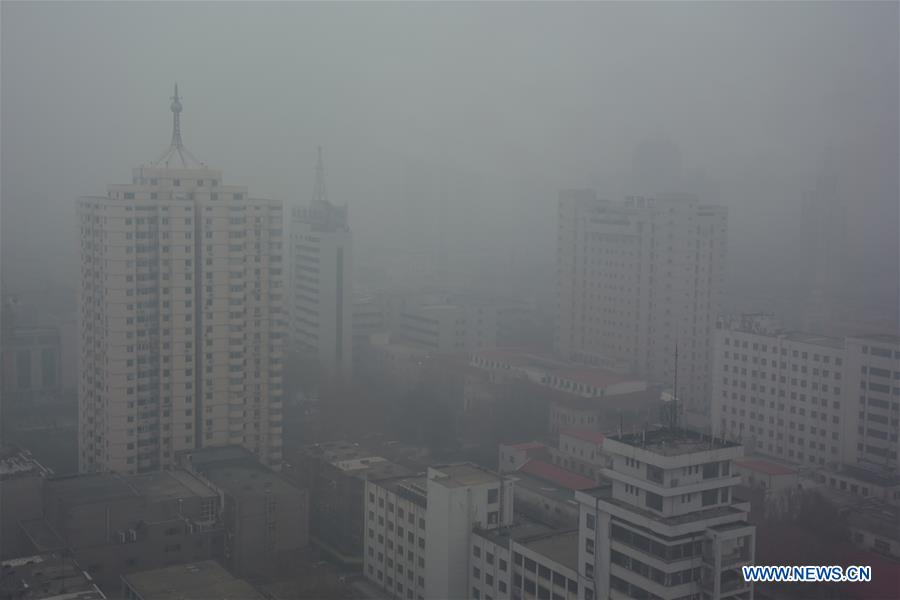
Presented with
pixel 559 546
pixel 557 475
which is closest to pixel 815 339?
pixel 557 475

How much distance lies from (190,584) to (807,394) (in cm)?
551

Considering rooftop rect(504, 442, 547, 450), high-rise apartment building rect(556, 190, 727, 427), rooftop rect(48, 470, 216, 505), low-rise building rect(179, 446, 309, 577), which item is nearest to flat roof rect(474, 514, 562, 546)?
low-rise building rect(179, 446, 309, 577)

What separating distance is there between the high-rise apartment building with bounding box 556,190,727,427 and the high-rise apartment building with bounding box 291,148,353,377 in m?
2.86

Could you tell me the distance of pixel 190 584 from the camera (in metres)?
5.05

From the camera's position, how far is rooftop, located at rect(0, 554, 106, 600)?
473 cm

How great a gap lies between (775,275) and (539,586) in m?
8.37

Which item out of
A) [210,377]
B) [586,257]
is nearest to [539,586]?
[210,377]

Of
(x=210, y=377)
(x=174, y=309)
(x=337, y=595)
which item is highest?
(x=174, y=309)

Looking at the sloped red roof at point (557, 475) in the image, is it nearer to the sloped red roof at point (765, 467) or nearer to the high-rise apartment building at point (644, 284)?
the sloped red roof at point (765, 467)

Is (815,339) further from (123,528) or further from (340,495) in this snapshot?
(123,528)

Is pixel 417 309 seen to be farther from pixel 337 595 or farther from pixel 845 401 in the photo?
pixel 337 595

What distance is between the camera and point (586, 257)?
1295 centimetres

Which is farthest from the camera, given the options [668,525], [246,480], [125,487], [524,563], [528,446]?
[528,446]

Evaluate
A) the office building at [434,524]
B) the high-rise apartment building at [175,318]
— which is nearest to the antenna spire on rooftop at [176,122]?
the high-rise apartment building at [175,318]
